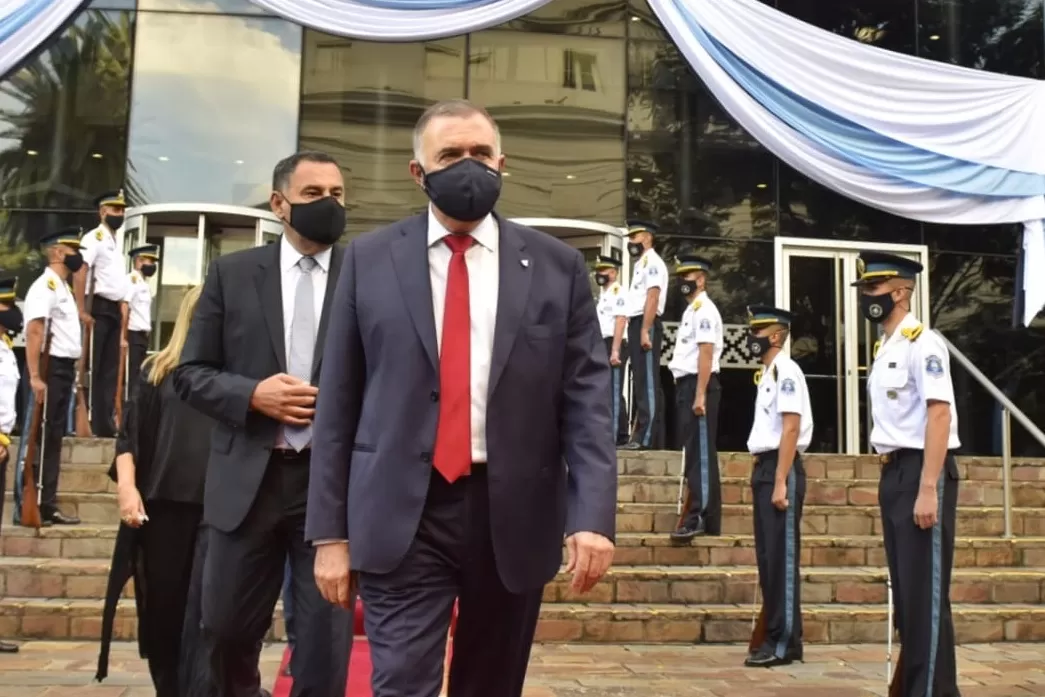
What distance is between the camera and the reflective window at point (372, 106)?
14.3 m

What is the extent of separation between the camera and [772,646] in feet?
21.2

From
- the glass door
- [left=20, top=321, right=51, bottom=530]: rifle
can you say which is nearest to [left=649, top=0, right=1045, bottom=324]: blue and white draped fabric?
[left=20, top=321, right=51, bottom=530]: rifle

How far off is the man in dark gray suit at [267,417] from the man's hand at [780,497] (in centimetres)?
392

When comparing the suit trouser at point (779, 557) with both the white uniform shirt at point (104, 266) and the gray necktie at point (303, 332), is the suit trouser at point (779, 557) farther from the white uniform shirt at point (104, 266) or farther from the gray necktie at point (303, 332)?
the white uniform shirt at point (104, 266)

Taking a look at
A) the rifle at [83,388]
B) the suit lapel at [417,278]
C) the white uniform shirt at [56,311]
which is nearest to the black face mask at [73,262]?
the white uniform shirt at [56,311]

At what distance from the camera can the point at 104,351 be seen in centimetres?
974

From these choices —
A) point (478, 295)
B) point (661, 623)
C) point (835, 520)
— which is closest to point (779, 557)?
point (661, 623)

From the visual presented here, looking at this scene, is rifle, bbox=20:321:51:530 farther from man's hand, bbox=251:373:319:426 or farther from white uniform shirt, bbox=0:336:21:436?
man's hand, bbox=251:373:319:426

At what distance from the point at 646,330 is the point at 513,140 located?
543cm

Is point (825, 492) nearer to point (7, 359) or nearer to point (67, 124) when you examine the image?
point (7, 359)

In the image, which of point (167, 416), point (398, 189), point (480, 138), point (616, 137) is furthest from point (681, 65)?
point (480, 138)

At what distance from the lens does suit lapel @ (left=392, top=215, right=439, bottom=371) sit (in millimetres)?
2439

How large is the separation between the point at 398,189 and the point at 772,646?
9.33m

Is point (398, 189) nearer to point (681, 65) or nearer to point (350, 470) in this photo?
point (681, 65)
